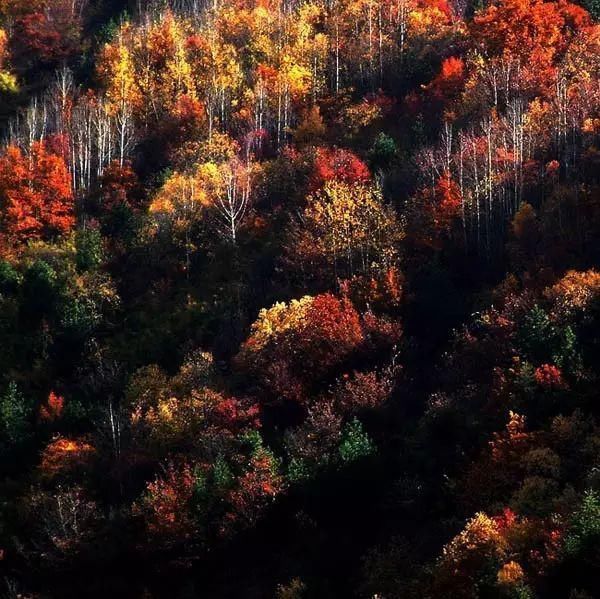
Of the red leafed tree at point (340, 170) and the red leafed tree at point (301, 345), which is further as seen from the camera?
the red leafed tree at point (340, 170)

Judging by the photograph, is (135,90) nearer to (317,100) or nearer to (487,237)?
(317,100)

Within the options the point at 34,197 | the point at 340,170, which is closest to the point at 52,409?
the point at 34,197

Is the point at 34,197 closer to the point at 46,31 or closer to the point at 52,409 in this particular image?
the point at 52,409

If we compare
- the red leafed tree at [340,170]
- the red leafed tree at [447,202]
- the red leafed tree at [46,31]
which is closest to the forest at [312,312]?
the red leafed tree at [447,202]

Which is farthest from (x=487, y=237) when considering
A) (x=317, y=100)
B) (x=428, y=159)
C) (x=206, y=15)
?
(x=206, y=15)

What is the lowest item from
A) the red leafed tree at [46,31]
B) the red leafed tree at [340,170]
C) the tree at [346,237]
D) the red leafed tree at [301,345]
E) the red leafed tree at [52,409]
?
the red leafed tree at [52,409]

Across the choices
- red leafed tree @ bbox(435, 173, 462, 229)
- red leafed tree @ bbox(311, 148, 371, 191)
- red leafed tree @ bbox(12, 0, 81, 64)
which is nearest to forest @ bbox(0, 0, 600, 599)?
red leafed tree @ bbox(435, 173, 462, 229)

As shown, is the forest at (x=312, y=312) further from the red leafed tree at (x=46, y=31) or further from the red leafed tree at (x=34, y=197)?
the red leafed tree at (x=46, y=31)
